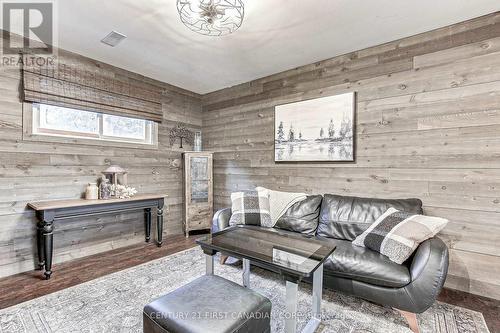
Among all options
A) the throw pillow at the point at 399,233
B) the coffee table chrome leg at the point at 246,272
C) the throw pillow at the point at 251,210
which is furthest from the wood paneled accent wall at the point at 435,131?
the coffee table chrome leg at the point at 246,272

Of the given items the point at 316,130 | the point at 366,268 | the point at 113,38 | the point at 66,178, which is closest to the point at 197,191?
the point at 66,178

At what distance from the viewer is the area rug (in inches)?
67.2

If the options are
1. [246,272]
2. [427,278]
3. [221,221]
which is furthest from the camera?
[221,221]

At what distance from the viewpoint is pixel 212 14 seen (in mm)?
1913

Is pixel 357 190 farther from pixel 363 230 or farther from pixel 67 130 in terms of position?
pixel 67 130

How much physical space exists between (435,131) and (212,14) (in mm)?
2389

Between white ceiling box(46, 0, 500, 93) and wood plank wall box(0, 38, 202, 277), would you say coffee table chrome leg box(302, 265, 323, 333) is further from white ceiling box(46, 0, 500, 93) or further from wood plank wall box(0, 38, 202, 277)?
wood plank wall box(0, 38, 202, 277)

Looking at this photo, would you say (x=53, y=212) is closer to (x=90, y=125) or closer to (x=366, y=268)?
(x=90, y=125)

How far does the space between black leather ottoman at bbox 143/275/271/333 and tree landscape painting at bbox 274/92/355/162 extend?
6.91ft

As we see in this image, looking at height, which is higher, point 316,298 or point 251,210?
point 251,210

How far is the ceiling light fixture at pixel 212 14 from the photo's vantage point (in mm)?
1830

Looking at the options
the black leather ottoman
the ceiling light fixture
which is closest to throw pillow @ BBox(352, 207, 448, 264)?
the black leather ottoman

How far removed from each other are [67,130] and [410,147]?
4.07m

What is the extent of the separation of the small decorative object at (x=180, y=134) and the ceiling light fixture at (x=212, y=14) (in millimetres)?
2005
